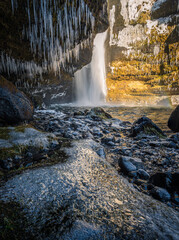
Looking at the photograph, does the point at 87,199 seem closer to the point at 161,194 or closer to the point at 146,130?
the point at 161,194

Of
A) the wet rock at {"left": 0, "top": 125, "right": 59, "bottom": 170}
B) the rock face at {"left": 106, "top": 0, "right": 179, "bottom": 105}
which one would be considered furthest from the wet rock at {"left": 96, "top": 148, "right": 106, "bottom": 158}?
the rock face at {"left": 106, "top": 0, "right": 179, "bottom": 105}

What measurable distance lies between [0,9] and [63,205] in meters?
6.47

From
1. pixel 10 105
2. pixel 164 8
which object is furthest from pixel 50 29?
pixel 164 8

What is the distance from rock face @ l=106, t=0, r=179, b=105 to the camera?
19.3 metres

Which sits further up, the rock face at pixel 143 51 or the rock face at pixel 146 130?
the rock face at pixel 143 51

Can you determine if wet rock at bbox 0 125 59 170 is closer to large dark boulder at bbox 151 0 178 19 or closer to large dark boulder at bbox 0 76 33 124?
large dark boulder at bbox 0 76 33 124

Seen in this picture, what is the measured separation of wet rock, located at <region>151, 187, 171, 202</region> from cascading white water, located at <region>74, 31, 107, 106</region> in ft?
79.3

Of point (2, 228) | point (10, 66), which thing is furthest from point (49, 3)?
point (2, 228)

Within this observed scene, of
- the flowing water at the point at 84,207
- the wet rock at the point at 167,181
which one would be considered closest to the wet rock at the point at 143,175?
the wet rock at the point at 167,181

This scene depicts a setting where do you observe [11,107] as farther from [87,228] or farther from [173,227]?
[173,227]

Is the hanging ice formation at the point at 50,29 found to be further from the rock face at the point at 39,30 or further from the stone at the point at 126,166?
the stone at the point at 126,166

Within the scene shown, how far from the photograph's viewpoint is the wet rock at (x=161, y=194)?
1.34 m

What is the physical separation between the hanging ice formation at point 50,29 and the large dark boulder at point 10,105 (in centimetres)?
304

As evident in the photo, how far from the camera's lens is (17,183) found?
4.06 ft
